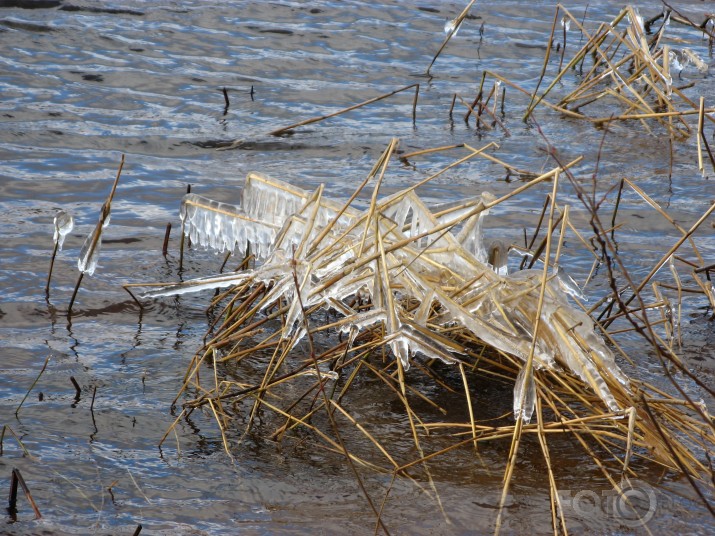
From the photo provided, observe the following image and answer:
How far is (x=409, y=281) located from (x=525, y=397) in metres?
0.66

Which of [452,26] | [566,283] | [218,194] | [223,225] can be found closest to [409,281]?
[566,283]

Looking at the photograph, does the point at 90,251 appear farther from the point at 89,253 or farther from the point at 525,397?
the point at 525,397

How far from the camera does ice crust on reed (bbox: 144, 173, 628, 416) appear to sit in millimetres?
2953

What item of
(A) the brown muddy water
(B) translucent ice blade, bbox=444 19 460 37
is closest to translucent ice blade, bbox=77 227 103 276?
(A) the brown muddy water

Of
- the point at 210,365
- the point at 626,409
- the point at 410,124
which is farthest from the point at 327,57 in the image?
the point at 626,409

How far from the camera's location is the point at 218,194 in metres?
5.91

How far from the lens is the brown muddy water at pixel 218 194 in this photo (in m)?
2.97

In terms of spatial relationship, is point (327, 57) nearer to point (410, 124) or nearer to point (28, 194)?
point (410, 124)

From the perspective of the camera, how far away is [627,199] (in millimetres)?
5965

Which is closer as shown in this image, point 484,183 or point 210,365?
point 210,365

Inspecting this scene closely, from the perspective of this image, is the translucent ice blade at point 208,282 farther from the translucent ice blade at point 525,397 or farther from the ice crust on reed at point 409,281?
the translucent ice blade at point 525,397

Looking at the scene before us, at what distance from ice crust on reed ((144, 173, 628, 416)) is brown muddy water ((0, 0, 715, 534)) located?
448 mm

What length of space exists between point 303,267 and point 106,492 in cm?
98

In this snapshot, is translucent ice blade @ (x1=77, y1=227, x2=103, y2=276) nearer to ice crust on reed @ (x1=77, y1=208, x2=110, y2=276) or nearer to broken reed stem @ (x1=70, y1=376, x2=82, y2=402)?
ice crust on reed @ (x1=77, y1=208, x2=110, y2=276)
